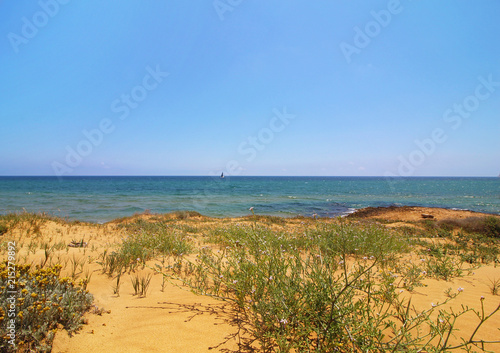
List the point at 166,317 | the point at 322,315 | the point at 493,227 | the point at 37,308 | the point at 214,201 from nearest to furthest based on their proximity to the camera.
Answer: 1. the point at 37,308
2. the point at 322,315
3. the point at 166,317
4. the point at 493,227
5. the point at 214,201

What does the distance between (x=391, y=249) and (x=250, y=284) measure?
4.13 metres

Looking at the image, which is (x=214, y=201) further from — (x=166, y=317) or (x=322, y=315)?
(x=322, y=315)

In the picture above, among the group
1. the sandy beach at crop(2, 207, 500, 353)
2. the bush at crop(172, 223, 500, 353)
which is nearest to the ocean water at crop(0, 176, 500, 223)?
the sandy beach at crop(2, 207, 500, 353)

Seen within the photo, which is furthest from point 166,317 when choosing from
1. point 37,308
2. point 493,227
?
point 493,227

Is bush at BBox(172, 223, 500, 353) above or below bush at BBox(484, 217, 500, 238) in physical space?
above

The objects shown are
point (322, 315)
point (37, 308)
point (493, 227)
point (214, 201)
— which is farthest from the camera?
point (214, 201)

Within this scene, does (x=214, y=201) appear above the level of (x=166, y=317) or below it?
below

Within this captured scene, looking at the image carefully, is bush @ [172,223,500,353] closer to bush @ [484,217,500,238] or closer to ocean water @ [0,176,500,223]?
bush @ [484,217,500,238]

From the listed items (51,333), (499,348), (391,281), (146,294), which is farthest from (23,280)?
(499,348)

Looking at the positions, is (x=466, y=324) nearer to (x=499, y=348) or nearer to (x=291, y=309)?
(x=499, y=348)

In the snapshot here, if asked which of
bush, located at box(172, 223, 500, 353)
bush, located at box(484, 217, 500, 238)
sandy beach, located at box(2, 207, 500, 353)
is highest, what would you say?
bush, located at box(172, 223, 500, 353)

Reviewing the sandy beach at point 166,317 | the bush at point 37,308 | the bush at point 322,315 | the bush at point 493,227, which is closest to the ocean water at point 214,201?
the bush at point 493,227

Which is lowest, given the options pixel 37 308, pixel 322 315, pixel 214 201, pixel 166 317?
pixel 214 201

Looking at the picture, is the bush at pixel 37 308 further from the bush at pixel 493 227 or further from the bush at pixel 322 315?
the bush at pixel 493 227
